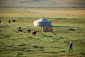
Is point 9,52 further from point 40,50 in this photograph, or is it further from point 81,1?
point 81,1

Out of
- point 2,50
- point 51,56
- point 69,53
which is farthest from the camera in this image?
point 2,50

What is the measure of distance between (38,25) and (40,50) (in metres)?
25.4

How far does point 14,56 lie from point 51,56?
278cm

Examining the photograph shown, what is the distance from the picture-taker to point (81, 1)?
196m

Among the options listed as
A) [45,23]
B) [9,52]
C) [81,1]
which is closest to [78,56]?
[9,52]

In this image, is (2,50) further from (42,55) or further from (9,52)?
(42,55)

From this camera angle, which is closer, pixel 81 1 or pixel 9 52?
pixel 9 52

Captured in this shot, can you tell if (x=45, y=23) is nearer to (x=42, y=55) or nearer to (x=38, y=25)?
(x=38, y=25)

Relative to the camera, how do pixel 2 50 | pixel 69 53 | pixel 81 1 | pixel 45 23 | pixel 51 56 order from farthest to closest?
pixel 81 1
pixel 45 23
pixel 2 50
pixel 69 53
pixel 51 56

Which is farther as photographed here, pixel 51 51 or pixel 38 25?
pixel 38 25

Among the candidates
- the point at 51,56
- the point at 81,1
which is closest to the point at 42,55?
the point at 51,56

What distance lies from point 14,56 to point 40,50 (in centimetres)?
313

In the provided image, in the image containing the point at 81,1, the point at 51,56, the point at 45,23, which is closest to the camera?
the point at 51,56

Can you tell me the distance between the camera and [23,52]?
60.1 ft
